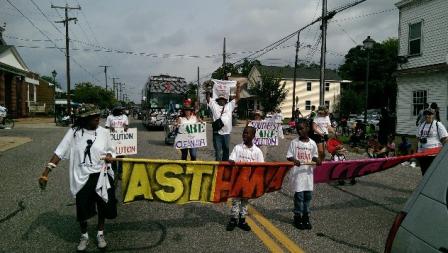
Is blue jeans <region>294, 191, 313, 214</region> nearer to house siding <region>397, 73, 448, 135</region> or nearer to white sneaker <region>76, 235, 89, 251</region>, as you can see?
white sneaker <region>76, 235, 89, 251</region>

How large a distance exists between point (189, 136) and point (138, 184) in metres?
4.81

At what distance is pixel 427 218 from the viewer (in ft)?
7.93

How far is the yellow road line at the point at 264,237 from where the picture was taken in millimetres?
5230

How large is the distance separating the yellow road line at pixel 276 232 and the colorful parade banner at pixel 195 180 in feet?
1.91

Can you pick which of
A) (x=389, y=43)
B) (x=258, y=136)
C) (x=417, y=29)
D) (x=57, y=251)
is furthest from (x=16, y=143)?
(x=389, y=43)

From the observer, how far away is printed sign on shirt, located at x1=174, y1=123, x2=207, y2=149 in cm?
1034

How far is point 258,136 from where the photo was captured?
12.9m

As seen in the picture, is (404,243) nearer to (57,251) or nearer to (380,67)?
(57,251)

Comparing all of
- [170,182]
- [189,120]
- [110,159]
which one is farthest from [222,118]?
[110,159]

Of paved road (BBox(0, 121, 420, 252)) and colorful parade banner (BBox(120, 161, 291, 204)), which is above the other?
colorful parade banner (BBox(120, 161, 291, 204))

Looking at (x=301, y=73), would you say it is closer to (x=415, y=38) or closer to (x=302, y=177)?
(x=415, y=38)

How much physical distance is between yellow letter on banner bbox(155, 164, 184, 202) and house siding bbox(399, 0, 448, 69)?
19120 millimetres

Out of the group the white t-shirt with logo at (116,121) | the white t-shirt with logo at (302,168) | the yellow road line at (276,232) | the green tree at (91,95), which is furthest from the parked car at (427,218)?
the green tree at (91,95)

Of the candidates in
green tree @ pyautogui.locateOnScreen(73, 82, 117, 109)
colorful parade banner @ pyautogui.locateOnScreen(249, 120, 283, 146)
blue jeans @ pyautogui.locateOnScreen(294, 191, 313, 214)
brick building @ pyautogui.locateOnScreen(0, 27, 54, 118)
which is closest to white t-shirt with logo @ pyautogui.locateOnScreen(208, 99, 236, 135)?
blue jeans @ pyautogui.locateOnScreen(294, 191, 313, 214)
